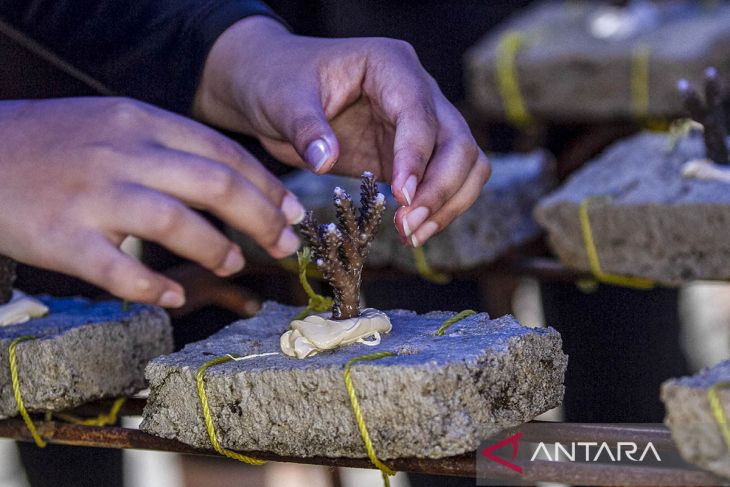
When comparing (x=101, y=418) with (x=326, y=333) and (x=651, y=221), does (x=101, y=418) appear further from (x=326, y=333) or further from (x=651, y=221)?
(x=651, y=221)

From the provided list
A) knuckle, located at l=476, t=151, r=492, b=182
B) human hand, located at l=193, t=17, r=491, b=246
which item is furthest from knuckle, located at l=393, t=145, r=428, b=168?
knuckle, located at l=476, t=151, r=492, b=182

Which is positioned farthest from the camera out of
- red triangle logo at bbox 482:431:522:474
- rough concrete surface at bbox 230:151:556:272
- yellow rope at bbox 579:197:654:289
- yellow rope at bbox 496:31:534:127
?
yellow rope at bbox 496:31:534:127

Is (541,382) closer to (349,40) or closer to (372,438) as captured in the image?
(372,438)

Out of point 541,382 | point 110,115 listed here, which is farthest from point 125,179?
point 541,382

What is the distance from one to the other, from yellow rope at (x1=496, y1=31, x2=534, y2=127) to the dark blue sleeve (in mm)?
1301

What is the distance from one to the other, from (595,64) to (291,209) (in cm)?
167

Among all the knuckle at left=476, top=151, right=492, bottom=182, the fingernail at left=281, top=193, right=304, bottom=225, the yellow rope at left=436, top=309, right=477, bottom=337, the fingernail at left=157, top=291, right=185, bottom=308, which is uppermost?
the knuckle at left=476, top=151, right=492, bottom=182

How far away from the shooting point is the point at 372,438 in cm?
109

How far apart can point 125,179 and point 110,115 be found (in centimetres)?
9

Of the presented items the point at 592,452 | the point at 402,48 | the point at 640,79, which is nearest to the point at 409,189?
the point at 402,48

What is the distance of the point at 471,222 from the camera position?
2.00 metres

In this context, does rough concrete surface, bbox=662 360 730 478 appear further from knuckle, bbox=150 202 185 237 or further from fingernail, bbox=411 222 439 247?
knuckle, bbox=150 202 185 237

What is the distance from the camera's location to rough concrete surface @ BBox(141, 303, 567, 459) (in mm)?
1064

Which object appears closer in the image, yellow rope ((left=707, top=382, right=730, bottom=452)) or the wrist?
yellow rope ((left=707, top=382, right=730, bottom=452))
